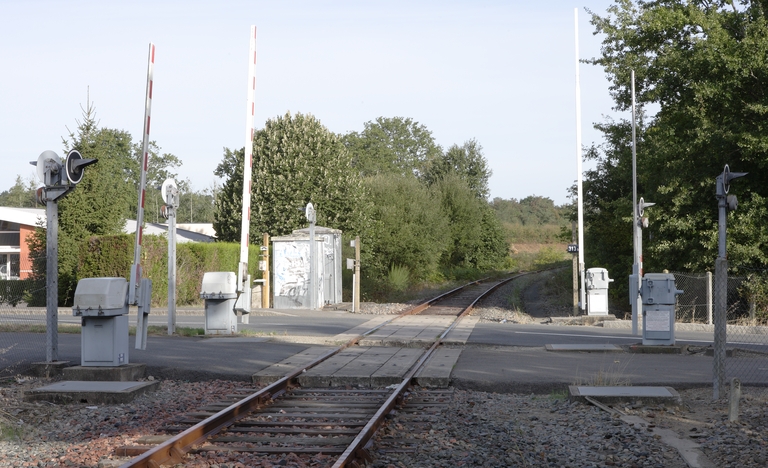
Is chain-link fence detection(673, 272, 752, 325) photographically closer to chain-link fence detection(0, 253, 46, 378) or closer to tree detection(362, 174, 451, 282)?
chain-link fence detection(0, 253, 46, 378)

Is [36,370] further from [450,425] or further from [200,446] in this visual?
[450,425]

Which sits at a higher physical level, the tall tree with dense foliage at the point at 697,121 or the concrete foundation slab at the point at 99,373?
the tall tree with dense foliage at the point at 697,121

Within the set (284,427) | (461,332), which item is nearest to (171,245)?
(461,332)

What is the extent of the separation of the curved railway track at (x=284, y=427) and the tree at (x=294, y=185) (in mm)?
28936

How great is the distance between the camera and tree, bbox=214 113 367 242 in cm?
3912

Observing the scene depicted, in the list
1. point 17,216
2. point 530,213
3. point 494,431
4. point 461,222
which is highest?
point 530,213

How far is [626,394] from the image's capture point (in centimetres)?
918

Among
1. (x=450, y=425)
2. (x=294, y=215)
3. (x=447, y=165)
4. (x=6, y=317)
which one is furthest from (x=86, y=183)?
(x=447, y=165)

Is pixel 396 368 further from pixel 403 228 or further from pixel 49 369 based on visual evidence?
pixel 403 228

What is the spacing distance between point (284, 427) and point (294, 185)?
32509 millimetres

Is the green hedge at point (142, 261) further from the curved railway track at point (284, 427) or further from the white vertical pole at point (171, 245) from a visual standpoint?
the curved railway track at point (284, 427)

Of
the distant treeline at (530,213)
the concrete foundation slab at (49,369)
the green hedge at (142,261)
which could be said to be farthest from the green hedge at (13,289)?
the distant treeline at (530,213)

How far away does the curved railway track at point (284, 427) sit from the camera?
20.7 ft

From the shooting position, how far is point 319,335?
16344mm
